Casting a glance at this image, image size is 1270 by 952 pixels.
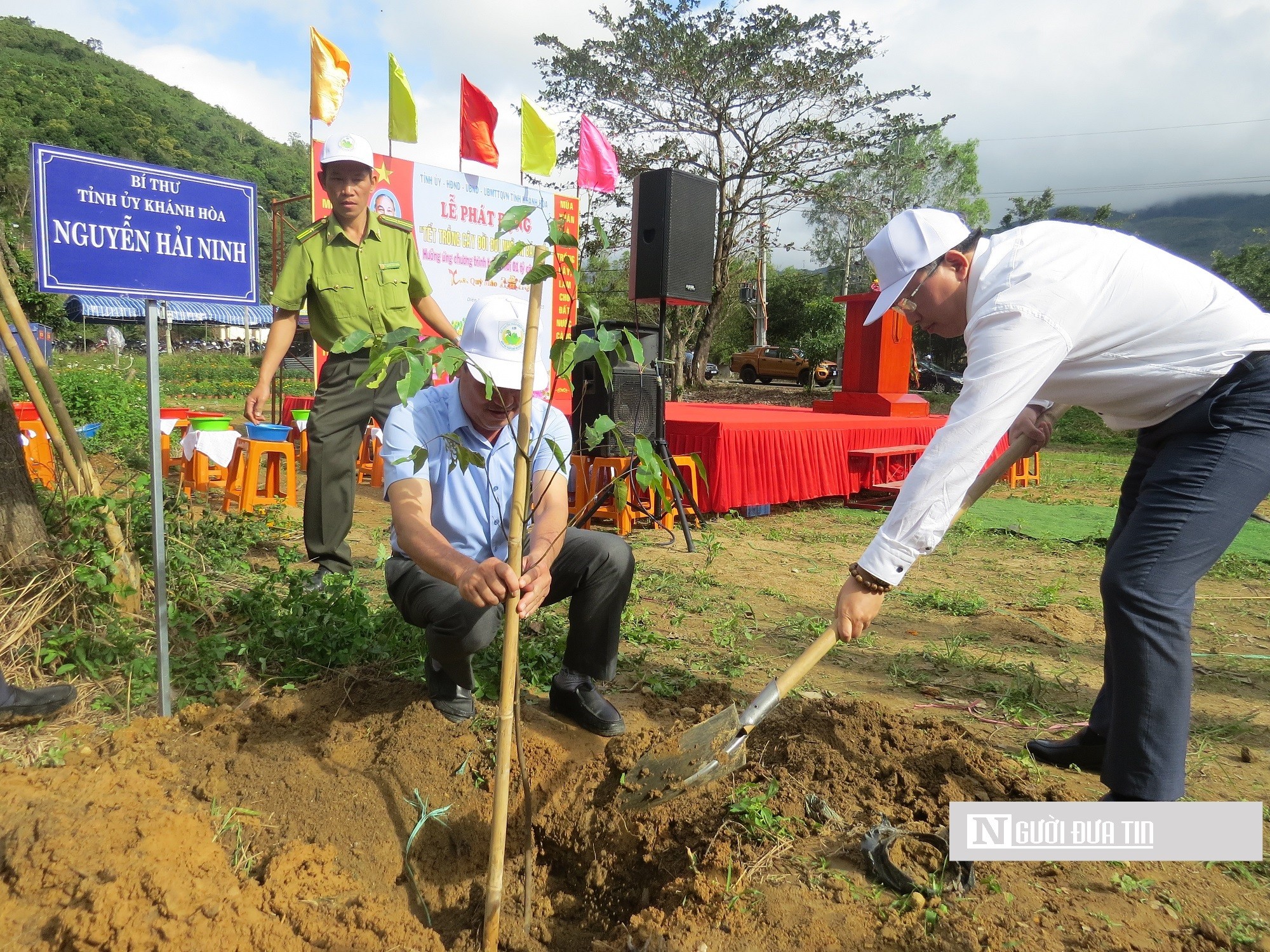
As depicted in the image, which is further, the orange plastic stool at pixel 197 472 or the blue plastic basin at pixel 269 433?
the orange plastic stool at pixel 197 472

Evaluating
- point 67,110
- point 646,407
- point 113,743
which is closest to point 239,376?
point 646,407

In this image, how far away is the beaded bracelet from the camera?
1.71m

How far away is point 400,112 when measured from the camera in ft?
25.5

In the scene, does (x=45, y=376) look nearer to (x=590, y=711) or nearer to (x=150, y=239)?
(x=150, y=239)

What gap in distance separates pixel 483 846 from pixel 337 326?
2.63m

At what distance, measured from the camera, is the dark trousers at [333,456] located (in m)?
3.66

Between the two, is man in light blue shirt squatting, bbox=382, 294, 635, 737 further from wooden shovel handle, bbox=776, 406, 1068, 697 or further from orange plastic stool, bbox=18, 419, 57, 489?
orange plastic stool, bbox=18, 419, 57, 489

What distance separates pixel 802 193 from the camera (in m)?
19.3

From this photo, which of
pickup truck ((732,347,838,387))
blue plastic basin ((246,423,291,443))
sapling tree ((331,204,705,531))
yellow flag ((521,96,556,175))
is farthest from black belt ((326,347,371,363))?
pickup truck ((732,347,838,387))

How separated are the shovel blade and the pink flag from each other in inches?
296

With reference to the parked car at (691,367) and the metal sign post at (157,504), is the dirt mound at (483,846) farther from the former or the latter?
the parked car at (691,367)

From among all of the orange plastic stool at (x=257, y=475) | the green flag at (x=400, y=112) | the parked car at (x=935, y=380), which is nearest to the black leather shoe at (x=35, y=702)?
the orange plastic stool at (x=257, y=475)

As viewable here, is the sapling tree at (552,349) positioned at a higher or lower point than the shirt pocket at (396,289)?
lower

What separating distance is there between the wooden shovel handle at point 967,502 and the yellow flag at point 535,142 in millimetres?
7513
